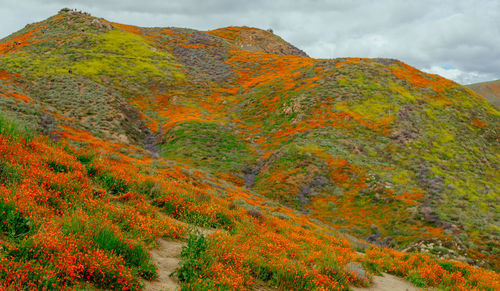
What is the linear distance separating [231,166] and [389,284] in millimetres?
25384

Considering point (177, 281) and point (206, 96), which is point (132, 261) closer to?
point (177, 281)

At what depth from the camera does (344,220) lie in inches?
905

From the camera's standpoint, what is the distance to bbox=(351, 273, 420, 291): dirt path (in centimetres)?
771

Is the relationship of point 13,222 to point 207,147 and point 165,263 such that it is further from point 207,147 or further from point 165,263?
point 207,147

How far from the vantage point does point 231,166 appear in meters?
32.8

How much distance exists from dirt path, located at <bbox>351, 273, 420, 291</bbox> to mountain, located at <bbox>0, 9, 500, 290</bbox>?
0.30 meters

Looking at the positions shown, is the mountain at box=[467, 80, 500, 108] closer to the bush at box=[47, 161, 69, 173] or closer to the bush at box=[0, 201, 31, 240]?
the bush at box=[47, 161, 69, 173]

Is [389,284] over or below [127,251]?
below

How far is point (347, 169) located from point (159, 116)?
104ft

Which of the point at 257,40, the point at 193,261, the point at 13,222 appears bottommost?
the point at 193,261

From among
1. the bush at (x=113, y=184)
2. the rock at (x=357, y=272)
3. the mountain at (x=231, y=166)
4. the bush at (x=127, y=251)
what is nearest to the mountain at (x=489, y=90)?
the mountain at (x=231, y=166)

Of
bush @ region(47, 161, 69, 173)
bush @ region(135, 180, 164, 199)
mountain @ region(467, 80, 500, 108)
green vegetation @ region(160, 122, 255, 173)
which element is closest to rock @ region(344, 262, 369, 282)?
bush @ region(135, 180, 164, 199)

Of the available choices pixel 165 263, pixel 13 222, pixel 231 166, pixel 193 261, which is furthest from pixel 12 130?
pixel 231 166

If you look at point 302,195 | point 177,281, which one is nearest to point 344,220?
point 302,195
